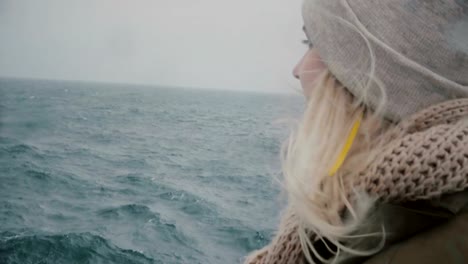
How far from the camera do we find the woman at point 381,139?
622 millimetres

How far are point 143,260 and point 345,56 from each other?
7.44 metres

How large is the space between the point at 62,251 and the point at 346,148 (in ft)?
25.6

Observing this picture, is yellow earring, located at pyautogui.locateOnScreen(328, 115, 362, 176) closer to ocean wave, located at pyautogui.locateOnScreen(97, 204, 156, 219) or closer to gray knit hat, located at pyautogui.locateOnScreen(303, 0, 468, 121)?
gray knit hat, located at pyautogui.locateOnScreen(303, 0, 468, 121)

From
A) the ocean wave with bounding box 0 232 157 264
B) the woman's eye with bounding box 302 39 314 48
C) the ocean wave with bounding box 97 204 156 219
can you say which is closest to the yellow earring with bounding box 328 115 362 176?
the woman's eye with bounding box 302 39 314 48

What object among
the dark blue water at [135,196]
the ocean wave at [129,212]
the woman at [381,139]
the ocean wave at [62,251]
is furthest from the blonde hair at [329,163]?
the ocean wave at [129,212]

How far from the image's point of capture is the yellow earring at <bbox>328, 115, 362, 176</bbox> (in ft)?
2.52

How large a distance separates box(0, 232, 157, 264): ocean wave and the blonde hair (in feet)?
23.3

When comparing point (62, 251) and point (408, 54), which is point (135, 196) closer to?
point (62, 251)

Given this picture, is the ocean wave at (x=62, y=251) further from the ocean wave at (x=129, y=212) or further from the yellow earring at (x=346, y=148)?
the yellow earring at (x=346, y=148)

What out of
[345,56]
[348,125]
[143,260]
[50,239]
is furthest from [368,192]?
[50,239]

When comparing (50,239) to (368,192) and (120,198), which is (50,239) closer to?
(120,198)

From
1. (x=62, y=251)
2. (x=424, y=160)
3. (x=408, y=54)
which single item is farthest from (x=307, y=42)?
(x=62, y=251)

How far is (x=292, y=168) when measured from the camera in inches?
33.4

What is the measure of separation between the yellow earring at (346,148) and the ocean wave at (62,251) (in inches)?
283
